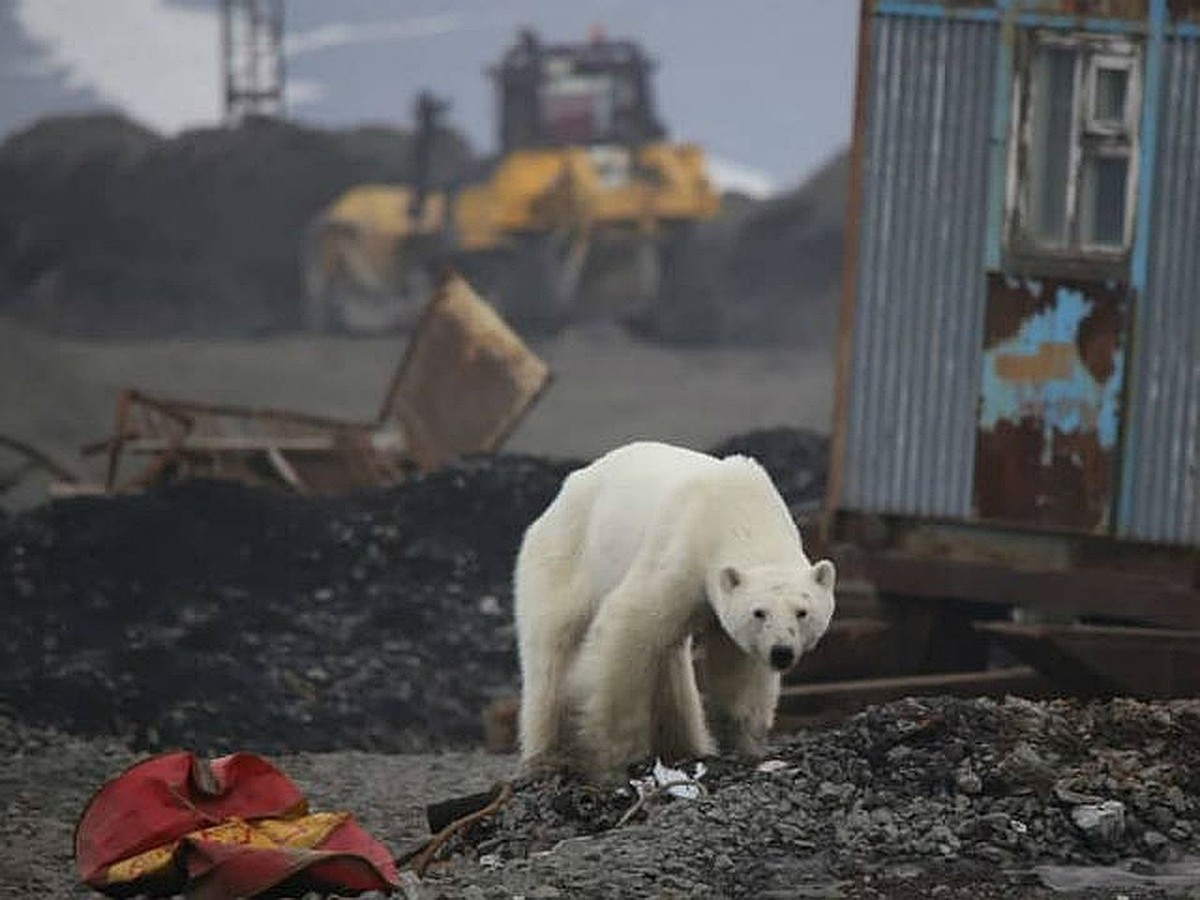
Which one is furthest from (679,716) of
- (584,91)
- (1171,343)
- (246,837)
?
(584,91)

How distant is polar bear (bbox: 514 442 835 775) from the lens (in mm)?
7805

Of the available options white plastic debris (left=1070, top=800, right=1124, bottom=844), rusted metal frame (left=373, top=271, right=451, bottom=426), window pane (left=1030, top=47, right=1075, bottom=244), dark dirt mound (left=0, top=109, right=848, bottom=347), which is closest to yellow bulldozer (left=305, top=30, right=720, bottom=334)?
dark dirt mound (left=0, top=109, right=848, bottom=347)

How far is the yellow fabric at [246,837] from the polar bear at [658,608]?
4.12 feet

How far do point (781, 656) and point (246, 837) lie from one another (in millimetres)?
1613

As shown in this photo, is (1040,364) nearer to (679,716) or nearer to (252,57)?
(679,716)

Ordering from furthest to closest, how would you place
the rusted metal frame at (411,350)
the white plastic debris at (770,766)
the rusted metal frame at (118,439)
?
the rusted metal frame at (411,350), the rusted metal frame at (118,439), the white plastic debris at (770,766)

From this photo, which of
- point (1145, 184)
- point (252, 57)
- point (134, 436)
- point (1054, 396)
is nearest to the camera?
point (1145, 184)

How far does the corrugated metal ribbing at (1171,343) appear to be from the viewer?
35.8ft

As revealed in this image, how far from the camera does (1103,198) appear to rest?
436 inches

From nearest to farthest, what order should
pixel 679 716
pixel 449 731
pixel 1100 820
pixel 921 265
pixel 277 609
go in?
pixel 1100 820
pixel 679 716
pixel 921 265
pixel 449 731
pixel 277 609

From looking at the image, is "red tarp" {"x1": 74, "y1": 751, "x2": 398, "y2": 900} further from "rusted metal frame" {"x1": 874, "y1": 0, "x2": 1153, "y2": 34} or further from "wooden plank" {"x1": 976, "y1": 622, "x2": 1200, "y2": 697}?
"rusted metal frame" {"x1": 874, "y1": 0, "x2": 1153, "y2": 34}

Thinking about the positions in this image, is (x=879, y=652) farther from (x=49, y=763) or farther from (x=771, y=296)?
(x=771, y=296)

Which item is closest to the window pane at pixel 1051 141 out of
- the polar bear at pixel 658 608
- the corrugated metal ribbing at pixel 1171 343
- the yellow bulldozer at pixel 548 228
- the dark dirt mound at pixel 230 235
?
the corrugated metal ribbing at pixel 1171 343

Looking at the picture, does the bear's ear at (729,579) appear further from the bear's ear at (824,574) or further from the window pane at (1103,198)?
the window pane at (1103,198)
